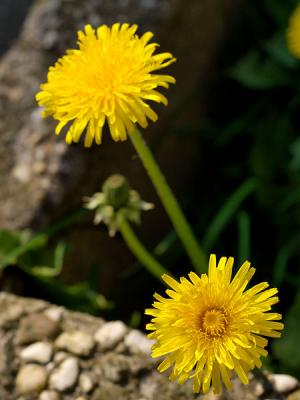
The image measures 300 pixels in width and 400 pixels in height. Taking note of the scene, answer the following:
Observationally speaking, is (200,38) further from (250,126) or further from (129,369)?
(129,369)

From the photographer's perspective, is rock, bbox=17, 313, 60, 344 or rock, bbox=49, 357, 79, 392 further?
rock, bbox=17, 313, 60, 344

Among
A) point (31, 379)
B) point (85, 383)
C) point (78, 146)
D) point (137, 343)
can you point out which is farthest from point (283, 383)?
point (78, 146)

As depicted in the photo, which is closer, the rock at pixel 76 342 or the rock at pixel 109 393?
the rock at pixel 109 393

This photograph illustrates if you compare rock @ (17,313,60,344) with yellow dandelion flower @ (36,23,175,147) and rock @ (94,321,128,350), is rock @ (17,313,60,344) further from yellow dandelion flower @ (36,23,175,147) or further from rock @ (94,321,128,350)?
yellow dandelion flower @ (36,23,175,147)

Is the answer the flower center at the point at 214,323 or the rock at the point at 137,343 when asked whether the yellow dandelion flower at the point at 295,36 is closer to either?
the rock at the point at 137,343

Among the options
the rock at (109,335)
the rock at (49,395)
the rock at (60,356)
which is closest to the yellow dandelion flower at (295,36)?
the rock at (109,335)

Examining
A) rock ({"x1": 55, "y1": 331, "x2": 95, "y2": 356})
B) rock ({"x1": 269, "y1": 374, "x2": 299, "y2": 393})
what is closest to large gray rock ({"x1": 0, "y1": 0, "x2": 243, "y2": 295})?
rock ({"x1": 55, "y1": 331, "x2": 95, "y2": 356})

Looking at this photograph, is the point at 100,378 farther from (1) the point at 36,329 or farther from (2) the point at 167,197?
(2) the point at 167,197
